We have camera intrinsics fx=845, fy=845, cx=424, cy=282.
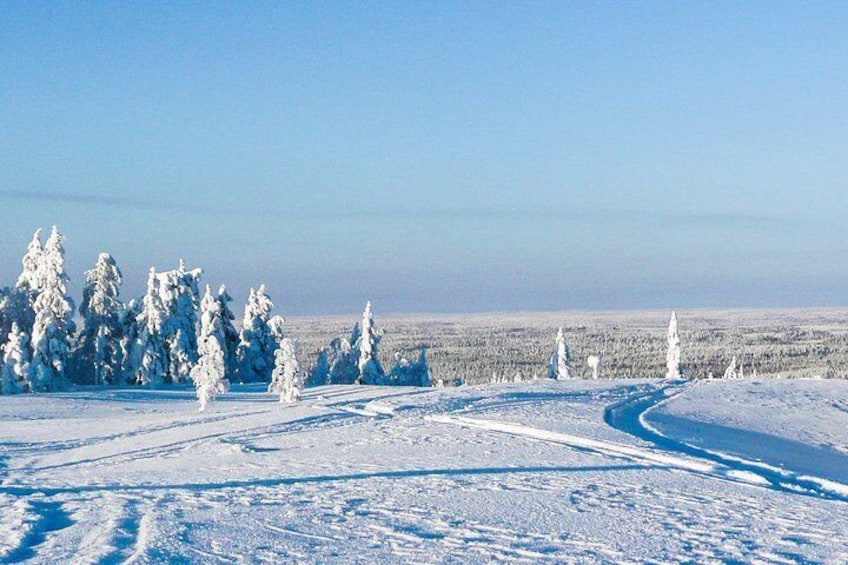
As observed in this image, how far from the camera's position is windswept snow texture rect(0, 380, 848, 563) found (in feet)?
36.7

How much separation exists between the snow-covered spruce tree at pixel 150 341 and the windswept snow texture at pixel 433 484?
2033cm

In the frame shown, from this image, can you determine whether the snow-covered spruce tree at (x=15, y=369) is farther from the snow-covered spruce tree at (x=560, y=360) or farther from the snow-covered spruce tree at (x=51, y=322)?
the snow-covered spruce tree at (x=560, y=360)

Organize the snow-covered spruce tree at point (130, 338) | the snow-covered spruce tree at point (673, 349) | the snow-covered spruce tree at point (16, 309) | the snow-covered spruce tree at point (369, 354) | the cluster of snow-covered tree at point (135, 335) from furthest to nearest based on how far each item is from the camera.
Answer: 1. the snow-covered spruce tree at point (673, 349)
2. the snow-covered spruce tree at point (369, 354)
3. the snow-covered spruce tree at point (130, 338)
4. the snow-covered spruce tree at point (16, 309)
5. the cluster of snow-covered tree at point (135, 335)

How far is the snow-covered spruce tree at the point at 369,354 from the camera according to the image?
62269 millimetres

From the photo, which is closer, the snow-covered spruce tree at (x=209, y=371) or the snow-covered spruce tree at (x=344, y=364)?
the snow-covered spruce tree at (x=209, y=371)

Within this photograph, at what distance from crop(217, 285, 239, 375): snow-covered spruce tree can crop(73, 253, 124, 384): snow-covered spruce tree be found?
7.14 meters

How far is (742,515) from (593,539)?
3.36 metres

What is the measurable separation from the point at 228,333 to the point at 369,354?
10453 mm

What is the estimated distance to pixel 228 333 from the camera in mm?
61875

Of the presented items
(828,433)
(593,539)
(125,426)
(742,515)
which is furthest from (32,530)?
(828,433)

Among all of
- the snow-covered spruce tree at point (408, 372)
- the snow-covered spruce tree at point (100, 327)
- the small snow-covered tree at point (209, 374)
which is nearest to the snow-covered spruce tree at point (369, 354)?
the snow-covered spruce tree at point (408, 372)

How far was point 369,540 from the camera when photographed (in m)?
11.5

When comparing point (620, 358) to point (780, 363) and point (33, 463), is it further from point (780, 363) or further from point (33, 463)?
point (33, 463)

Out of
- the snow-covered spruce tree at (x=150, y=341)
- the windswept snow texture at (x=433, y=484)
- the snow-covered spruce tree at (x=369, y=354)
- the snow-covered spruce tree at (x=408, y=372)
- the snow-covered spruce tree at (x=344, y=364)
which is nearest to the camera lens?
the windswept snow texture at (x=433, y=484)
